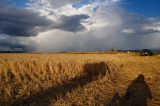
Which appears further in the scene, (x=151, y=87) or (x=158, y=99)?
(x=151, y=87)

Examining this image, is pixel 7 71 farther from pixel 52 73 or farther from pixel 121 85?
pixel 121 85

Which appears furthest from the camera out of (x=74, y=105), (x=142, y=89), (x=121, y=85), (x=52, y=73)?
(x=52, y=73)

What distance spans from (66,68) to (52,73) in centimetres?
183

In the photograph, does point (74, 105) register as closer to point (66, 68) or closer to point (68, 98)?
point (68, 98)

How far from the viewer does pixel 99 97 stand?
39.1 ft

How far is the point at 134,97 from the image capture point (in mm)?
12180

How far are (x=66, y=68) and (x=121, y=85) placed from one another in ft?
19.8

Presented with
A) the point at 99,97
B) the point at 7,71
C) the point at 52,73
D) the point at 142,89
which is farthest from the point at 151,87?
the point at 7,71

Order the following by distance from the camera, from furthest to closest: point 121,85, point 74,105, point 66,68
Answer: point 66,68, point 121,85, point 74,105

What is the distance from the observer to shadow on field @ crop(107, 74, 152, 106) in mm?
11055

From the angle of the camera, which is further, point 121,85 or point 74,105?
point 121,85

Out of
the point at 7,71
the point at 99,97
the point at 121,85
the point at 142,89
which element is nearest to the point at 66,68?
the point at 7,71

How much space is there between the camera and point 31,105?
10.7 meters

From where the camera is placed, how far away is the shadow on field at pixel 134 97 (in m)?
11.1
